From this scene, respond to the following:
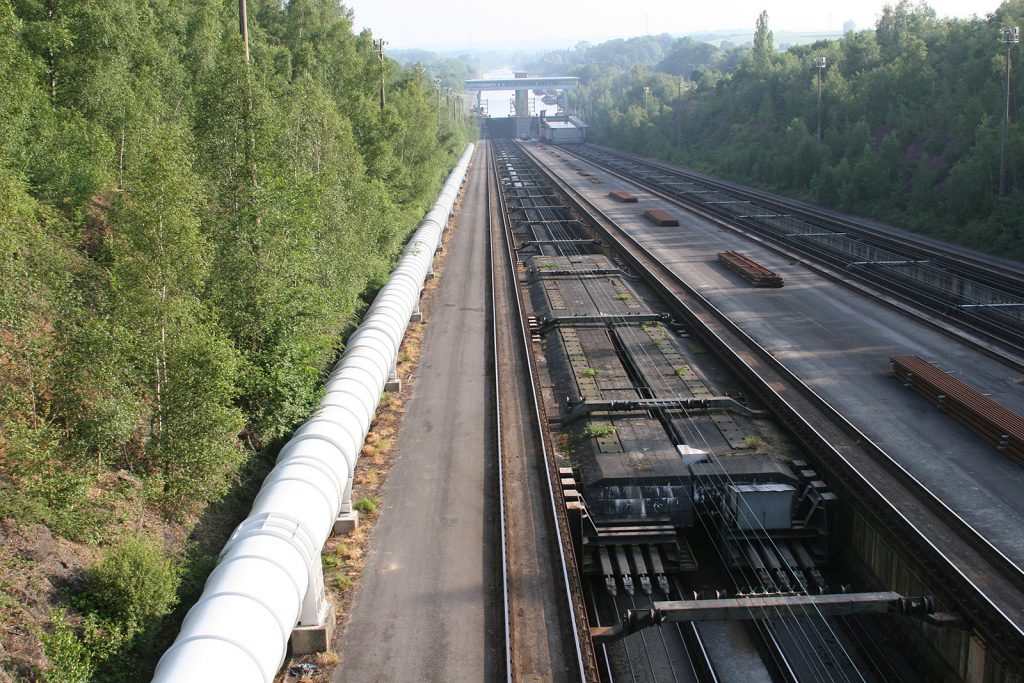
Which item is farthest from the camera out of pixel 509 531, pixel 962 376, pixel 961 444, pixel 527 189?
pixel 527 189

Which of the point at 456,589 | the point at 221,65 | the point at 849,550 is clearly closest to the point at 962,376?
the point at 849,550

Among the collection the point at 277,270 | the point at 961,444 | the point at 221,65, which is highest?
the point at 221,65

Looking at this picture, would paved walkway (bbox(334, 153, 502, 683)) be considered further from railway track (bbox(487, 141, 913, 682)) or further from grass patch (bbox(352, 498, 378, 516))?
railway track (bbox(487, 141, 913, 682))

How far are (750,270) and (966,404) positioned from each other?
56.5 ft

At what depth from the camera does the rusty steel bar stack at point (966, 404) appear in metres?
18.9

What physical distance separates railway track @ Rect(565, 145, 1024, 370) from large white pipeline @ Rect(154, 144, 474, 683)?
18931 millimetres

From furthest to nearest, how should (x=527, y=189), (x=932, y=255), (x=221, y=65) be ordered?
(x=527, y=189) < (x=932, y=255) < (x=221, y=65)

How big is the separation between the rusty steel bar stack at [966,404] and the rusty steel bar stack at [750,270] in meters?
11.1

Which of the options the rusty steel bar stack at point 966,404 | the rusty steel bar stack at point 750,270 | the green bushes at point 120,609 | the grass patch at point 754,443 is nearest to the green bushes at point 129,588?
the green bushes at point 120,609

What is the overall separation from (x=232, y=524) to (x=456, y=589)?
4.69 metres

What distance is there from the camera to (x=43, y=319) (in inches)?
537

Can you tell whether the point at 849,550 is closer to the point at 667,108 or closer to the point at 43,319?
the point at 43,319

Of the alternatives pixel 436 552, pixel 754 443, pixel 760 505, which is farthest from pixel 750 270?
pixel 436 552

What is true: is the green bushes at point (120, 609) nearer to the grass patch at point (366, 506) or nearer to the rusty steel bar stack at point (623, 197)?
the grass patch at point (366, 506)
